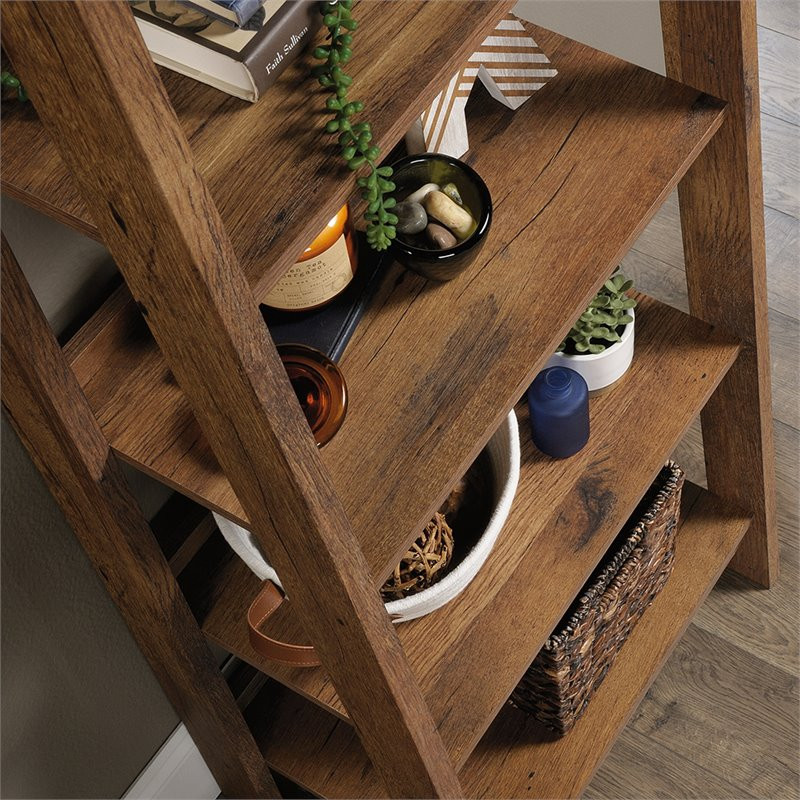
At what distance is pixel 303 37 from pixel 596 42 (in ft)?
3.48

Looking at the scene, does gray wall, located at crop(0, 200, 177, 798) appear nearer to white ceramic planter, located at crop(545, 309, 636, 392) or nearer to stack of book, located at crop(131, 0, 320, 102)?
stack of book, located at crop(131, 0, 320, 102)

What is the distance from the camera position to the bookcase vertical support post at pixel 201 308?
498 mm

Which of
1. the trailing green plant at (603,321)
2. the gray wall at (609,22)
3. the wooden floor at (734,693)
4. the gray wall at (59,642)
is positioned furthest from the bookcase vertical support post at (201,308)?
the gray wall at (609,22)

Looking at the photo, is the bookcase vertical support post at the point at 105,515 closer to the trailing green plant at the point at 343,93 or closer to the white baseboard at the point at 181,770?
the white baseboard at the point at 181,770

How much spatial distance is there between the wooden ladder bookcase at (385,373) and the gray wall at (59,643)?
0.12 ft

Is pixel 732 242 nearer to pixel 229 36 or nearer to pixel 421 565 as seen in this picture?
pixel 421 565

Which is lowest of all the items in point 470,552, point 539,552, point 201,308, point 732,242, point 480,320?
point 539,552

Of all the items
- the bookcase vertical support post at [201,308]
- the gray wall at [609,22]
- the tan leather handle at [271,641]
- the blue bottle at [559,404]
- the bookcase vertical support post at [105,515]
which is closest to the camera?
the bookcase vertical support post at [201,308]

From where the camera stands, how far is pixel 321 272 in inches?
34.3

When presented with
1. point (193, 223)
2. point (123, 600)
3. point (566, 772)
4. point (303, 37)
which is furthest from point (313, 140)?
point (566, 772)

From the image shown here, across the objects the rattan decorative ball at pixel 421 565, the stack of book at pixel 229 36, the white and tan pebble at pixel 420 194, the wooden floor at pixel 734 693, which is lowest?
the wooden floor at pixel 734 693

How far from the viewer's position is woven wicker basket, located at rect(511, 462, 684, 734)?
1193 mm

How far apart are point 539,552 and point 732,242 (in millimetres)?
356

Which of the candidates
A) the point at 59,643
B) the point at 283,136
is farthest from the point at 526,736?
the point at 283,136
